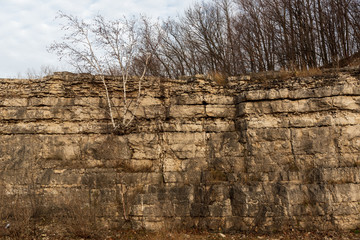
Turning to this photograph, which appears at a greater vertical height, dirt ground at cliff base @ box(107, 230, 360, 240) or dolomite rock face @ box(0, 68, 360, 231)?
dolomite rock face @ box(0, 68, 360, 231)

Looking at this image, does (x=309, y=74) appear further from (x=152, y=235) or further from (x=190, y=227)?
(x=152, y=235)

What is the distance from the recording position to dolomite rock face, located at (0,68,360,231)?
25.3 feet

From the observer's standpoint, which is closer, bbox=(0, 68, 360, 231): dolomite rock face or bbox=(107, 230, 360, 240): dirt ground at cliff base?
bbox=(107, 230, 360, 240): dirt ground at cliff base

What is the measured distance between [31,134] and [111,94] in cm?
293

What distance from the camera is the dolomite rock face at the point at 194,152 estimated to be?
7.70m

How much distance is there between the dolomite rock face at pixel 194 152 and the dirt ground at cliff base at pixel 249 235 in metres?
0.21

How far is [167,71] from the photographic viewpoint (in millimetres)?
17453

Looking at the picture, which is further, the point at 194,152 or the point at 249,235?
the point at 194,152

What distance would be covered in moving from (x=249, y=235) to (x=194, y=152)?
291 centimetres

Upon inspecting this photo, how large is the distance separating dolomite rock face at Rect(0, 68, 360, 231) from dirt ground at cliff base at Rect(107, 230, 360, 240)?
0.21 metres

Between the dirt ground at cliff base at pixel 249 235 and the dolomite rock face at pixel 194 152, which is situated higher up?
the dolomite rock face at pixel 194 152

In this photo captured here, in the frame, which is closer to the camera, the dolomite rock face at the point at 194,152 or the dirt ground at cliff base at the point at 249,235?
the dirt ground at cliff base at the point at 249,235

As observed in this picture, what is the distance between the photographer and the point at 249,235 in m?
7.37

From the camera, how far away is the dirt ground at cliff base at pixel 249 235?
7020 mm
